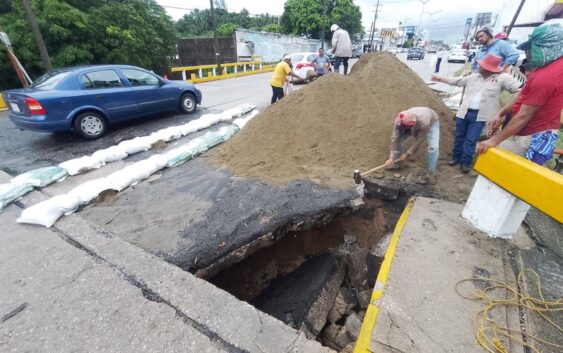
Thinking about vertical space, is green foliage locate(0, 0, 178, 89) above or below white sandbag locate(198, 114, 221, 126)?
above

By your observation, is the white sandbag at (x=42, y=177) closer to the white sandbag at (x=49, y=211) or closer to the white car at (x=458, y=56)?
the white sandbag at (x=49, y=211)

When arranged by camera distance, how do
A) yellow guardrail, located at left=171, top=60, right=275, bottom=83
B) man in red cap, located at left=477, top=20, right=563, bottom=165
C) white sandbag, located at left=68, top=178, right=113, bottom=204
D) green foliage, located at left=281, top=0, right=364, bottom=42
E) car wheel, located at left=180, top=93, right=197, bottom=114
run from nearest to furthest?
man in red cap, located at left=477, top=20, right=563, bottom=165 → white sandbag, located at left=68, top=178, right=113, bottom=204 → car wheel, located at left=180, top=93, right=197, bottom=114 → yellow guardrail, located at left=171, top=60, right=275, bottom=83 → green foliage, located at left=281, top=0, right=364, bottom=42

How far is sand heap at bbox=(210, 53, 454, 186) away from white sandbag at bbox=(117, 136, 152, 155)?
4.26 feet

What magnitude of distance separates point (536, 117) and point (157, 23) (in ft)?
55.3

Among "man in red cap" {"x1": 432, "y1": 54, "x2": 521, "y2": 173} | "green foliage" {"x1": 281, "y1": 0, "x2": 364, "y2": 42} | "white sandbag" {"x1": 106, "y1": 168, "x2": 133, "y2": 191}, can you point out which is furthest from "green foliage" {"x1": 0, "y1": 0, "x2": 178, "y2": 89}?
"green foliage" {"x1": 281, "y1": 0, "x2": 364, "y2": 42}

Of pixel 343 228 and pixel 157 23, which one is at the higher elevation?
pixel 157 23

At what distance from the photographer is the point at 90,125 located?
18.8 feet

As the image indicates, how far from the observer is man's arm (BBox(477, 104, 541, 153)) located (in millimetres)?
2207

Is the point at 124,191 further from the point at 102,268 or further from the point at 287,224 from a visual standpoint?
the point at 287,224

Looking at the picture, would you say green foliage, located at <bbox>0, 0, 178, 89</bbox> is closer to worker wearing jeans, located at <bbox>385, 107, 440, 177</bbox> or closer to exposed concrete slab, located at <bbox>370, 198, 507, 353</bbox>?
worker wearing jeans, located at <bbox>385, 107, 440, 177</bbox>

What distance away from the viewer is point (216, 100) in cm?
998

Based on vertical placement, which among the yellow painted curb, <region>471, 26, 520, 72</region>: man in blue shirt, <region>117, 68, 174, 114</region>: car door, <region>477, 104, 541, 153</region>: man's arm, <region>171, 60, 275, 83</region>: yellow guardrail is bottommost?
<region>171, 60, 275, 83</region>: yellow guardrail

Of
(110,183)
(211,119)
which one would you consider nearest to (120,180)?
(110,183)

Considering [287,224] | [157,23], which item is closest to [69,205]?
[287,224]
